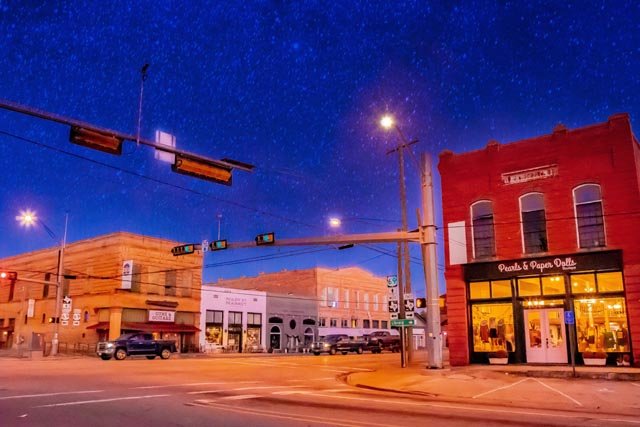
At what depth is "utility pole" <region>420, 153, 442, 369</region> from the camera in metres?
23.1

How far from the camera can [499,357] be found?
25.2 metres

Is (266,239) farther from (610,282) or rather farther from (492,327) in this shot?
(610,282)

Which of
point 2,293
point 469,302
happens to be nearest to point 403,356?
point 469,302

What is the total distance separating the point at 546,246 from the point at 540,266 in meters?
0.98

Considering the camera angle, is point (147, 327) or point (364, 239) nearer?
point (364, 239)

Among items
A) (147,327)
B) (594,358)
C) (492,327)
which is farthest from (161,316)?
(594,358)

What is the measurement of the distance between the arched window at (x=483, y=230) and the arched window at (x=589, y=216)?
3800mm

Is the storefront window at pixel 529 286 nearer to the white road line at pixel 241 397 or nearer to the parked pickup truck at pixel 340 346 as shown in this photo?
the white road line at pixel 241 397

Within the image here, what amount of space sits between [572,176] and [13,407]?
73.6ft

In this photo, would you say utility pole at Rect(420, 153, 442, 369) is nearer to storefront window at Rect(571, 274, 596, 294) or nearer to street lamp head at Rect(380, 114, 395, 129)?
street lamp head at Rect(380, 114, 395, 129)

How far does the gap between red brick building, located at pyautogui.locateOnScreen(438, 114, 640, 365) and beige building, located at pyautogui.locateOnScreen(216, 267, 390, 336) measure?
41486 mm

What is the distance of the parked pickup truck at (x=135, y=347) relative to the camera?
1394 inches

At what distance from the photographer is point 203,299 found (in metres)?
53.9

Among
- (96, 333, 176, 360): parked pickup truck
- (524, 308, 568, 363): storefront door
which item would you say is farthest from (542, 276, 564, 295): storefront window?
(96, 333, 176, 360): parked pickup truck
